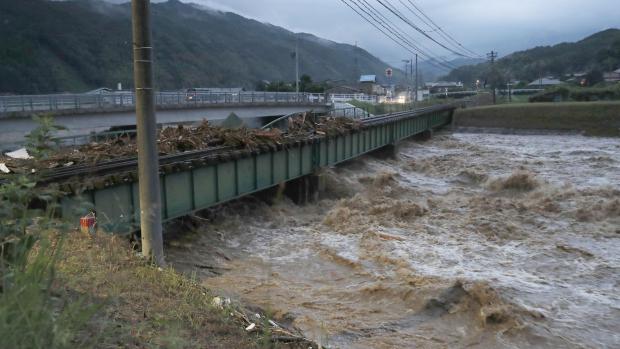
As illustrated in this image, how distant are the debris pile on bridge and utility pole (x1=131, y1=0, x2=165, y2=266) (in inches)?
192

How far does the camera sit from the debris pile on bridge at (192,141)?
15.3 metres

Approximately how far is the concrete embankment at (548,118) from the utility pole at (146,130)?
63799 mm

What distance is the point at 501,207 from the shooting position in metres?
23.8

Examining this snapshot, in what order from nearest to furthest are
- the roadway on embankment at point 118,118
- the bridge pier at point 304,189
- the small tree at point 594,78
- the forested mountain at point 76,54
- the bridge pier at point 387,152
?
the bridge pier at point 304,189
the roadway on embankment at point 118,118
the bridge pier at point 387,152
the forested mountain at point 76,54
the small tree at point 594,78

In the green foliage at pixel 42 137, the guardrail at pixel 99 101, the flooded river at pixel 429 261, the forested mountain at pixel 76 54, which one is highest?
the forested mountain at pixel 76 54

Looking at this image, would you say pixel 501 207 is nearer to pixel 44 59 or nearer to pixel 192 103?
pixel 192 103

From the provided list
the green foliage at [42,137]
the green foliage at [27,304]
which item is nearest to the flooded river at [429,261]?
the green foliage at [27,304]

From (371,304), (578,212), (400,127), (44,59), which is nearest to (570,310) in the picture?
(371,304)

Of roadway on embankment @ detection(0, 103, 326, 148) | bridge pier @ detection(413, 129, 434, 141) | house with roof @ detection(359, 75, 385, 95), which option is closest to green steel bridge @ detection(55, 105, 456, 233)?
roadway on embankment @ detection(0, 103, 326, 148)

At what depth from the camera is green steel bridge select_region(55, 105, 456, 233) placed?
43.7 feet

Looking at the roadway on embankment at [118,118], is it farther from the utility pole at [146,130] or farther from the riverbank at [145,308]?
the riverbank at [145,308]

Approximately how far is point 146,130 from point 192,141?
11.4 meters

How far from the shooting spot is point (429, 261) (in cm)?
1588

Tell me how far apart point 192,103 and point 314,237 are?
36.1 m
